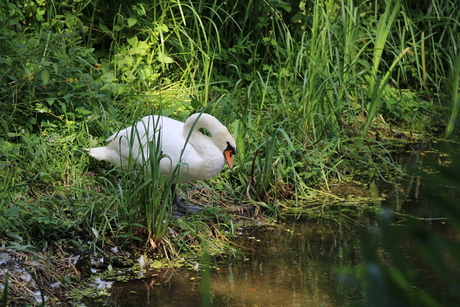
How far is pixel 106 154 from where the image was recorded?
138 inches

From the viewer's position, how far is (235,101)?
14.8ft

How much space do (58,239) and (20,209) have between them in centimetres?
24

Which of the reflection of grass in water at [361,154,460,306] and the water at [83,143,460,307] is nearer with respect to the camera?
the reflection of grass in water at [361,154,460,306]

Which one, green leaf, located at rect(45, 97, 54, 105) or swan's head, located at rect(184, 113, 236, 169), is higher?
green leaf, located at rect(45, 97, 54, 105)

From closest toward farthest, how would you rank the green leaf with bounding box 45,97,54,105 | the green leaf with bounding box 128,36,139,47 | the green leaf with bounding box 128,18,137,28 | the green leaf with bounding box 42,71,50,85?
the green leaf with bounding box 42,71,50,85 < the green leaf with bounding box 45,97,54,105 < the green leaf with bounding box 128,18,137,28 < the green leaf with bounding box 128,36,139,47

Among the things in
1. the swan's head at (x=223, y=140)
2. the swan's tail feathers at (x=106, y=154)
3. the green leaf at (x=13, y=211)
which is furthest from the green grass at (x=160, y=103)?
the swan's head at (x=223, y=140)

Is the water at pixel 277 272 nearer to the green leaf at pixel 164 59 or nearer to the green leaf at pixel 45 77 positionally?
the green leaf at pixel 45 77

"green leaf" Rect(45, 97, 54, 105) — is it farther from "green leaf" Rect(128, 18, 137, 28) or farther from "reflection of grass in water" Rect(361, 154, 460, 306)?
"reflection of grass in water" Rect(361, 154, 460, 306)

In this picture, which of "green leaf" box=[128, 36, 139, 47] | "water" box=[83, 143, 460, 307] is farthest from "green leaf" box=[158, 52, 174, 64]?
"water" box=[83, 143, 460, 307]

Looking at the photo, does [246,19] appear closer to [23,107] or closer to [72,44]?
[72,44]

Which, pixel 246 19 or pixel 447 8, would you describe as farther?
pixel 447 8

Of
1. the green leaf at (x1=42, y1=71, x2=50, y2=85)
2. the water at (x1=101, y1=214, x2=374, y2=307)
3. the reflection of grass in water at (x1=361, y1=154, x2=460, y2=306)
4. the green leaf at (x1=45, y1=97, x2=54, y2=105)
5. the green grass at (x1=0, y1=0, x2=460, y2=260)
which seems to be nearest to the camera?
the reflection of grass in water at (x1=361, y1=154, x2=460, y2=306)

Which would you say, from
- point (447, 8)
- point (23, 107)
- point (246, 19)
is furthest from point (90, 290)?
point (447, 8)

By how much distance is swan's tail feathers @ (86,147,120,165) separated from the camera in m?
3.46
